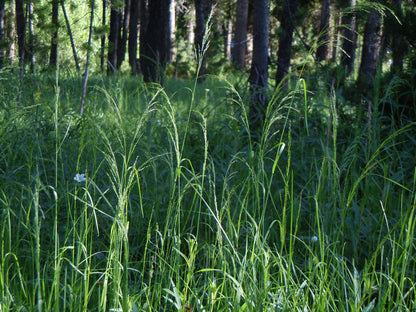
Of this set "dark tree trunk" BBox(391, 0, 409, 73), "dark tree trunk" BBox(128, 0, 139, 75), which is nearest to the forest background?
"dark tree trunk" BBox(391, 0, 409, 73)

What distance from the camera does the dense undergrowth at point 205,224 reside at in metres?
1.58

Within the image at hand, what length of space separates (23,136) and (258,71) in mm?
2163

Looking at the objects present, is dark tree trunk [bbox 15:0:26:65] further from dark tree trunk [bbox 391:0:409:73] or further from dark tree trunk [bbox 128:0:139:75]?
dark tree trunk [bbox 128:0:139:75]

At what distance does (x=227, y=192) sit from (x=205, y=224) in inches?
34.0

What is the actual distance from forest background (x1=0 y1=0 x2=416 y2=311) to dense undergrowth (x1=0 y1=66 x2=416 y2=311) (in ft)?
0.05

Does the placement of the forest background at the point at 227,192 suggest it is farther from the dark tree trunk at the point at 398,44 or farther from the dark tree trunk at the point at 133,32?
the dark tree trunk at the point at 133,32

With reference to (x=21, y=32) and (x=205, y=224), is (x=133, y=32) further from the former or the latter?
(x=205, y=224)

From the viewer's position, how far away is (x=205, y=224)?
2.61 metres

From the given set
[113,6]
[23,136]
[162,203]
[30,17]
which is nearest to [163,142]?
[23,136]

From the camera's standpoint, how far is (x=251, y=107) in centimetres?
484

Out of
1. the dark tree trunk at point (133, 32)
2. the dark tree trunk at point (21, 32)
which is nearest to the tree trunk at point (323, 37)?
the dark tree trunk at point (21, 32)

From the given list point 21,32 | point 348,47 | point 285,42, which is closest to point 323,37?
point 348,47

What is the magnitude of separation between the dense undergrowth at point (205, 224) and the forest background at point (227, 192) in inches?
0.6

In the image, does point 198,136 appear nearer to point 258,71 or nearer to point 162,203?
point 258,71
